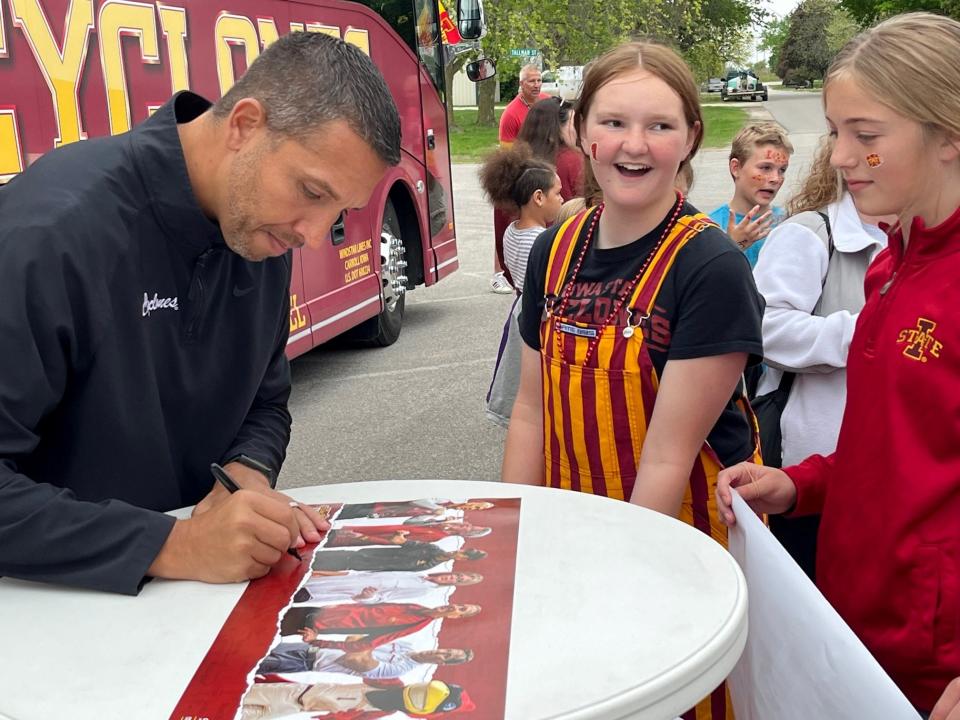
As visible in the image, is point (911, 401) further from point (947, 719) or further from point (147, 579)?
point (147, 579)

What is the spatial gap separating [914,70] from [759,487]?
2.73 feet

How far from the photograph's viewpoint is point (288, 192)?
1.95 meters

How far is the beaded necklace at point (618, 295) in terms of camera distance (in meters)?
2.27

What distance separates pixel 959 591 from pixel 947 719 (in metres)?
0.25

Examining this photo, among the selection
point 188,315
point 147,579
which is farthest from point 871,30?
point 147,579

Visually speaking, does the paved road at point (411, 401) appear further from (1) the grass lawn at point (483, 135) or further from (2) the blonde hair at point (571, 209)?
(1) the grass lawn at point (483, 135)

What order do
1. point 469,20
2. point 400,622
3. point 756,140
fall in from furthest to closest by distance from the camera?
1. point 469,20
2. point 756,140
3. point 400,622

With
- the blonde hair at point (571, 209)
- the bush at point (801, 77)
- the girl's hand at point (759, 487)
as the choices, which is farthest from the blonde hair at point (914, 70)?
the bush at point (801, 77)

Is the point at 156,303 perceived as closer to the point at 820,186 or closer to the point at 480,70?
the point at 820,186

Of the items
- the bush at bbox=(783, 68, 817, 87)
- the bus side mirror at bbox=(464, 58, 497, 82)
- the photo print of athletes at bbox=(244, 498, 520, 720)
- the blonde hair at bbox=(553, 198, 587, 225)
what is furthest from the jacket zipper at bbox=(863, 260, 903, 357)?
the bush at bbox=(783, 68, 817, 87)

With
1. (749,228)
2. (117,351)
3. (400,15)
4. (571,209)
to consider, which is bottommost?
(749,228)

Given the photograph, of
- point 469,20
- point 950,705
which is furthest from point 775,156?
point 469,20

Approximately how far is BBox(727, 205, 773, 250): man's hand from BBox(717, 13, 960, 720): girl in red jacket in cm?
230

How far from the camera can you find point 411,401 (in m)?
7.26
